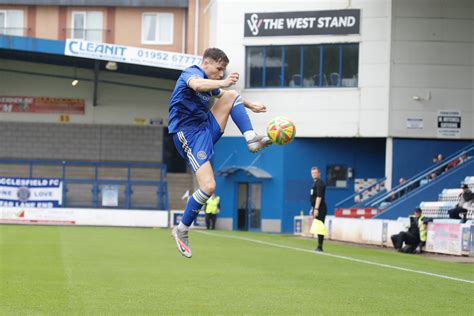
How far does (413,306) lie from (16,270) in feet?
22.3

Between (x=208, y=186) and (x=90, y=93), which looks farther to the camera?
(x=90, y=93)

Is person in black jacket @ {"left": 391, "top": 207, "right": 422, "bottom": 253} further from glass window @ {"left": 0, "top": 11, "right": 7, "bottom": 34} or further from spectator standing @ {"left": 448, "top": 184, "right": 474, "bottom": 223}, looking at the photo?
glass window @ {"left": 0, "top": 11, "right": 7, "bottom": 34}

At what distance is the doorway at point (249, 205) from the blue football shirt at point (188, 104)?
32.7 meters

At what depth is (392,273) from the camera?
1567 centimetres

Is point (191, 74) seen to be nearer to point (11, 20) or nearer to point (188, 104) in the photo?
point (188, 104)

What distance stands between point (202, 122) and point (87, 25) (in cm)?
3846

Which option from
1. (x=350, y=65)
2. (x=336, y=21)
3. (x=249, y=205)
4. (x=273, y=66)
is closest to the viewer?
(x=336, y=21)

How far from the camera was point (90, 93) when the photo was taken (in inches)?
1880

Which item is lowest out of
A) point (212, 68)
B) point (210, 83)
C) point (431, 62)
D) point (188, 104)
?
point (188, 104)

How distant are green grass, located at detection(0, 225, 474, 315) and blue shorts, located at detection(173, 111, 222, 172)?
173 cm

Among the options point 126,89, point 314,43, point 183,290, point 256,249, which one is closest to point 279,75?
point 314,43

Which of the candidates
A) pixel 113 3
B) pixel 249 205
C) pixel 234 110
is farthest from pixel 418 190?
pixel 234 110

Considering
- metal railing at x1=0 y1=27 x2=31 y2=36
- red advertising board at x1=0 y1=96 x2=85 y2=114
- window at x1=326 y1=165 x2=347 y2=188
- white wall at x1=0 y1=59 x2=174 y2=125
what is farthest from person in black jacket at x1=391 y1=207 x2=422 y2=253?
metal railing at x1=0 y1=27 x2=31 y2=36

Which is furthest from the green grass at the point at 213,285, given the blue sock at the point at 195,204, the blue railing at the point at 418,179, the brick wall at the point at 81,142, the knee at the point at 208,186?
the brick wall at the point at 81,142
